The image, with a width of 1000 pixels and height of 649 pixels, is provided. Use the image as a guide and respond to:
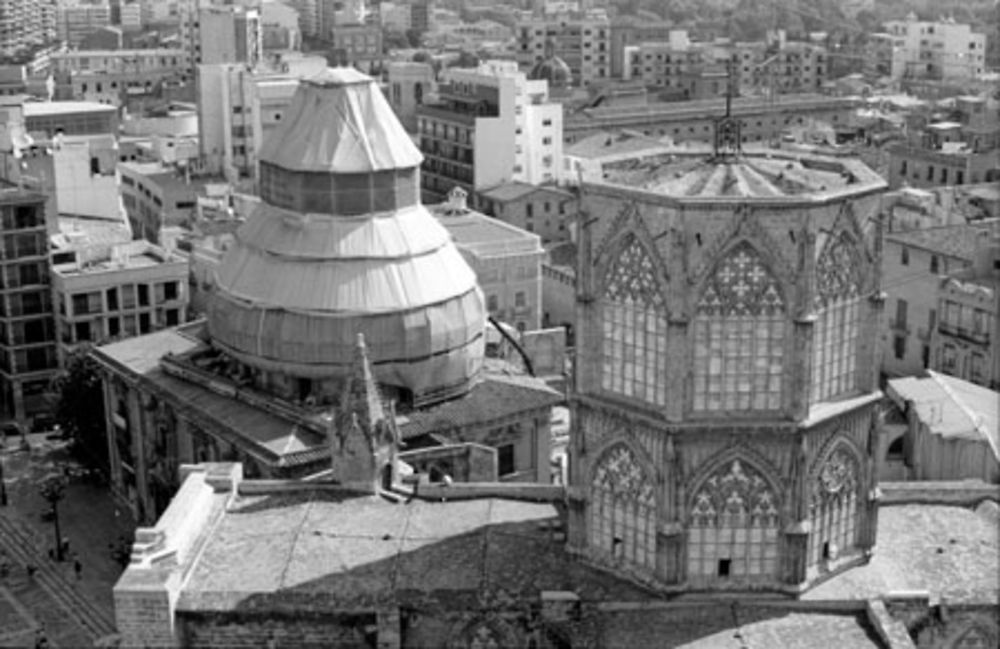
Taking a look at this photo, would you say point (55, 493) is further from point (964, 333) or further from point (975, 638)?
point (964, 333)

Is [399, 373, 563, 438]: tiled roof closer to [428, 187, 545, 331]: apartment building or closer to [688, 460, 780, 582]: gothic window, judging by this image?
[688, 460, 780, 582]: gothic window

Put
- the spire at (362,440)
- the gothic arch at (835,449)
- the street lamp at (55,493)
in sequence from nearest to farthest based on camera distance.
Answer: the gothic arch at (835,449) → the spire at (362,440) → the street lamp at (55,493)

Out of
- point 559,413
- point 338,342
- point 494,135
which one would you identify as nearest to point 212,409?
point 338,342

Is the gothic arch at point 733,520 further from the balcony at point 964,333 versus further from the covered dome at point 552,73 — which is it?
the covered dome at point 552,73

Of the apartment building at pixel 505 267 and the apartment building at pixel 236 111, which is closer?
the apartment building at pixel 505 267

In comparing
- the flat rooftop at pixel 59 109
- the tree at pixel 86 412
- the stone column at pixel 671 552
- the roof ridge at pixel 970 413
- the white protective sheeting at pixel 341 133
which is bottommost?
the tree at pixel 86 412

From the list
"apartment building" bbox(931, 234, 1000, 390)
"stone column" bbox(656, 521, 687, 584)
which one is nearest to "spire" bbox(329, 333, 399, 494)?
"stone column" bbox(656, 521, 687, 584)

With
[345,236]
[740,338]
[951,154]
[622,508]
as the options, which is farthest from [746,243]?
[951,154]

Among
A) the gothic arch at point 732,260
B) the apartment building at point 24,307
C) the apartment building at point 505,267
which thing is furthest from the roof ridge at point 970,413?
the apartment building at point 24,307
